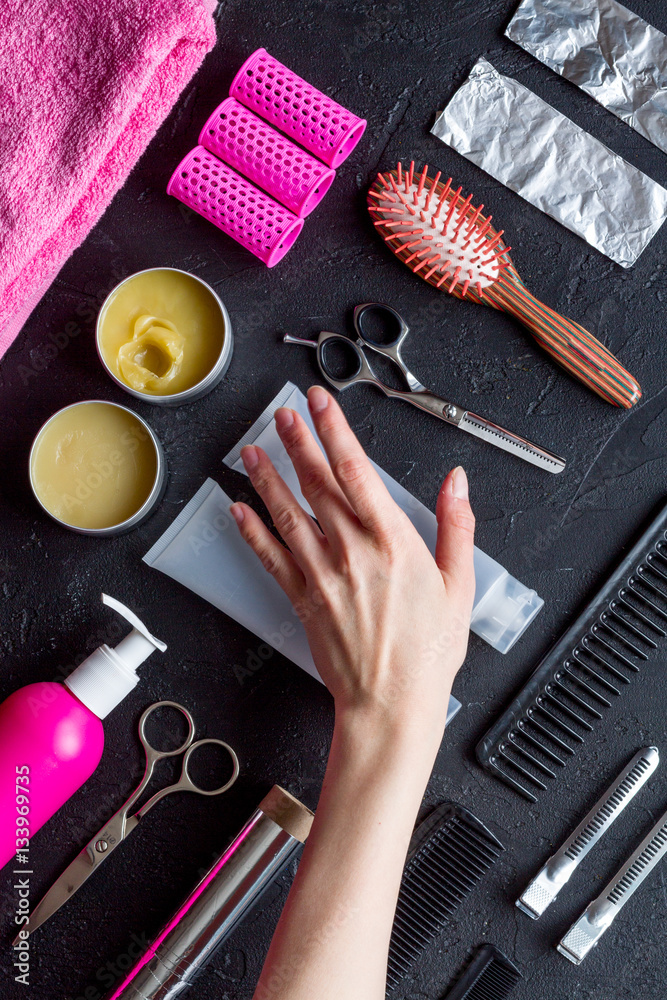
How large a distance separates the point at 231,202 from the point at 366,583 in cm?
49

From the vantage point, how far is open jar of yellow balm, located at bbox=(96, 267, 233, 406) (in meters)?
0.83

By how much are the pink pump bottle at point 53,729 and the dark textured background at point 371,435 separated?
0.28 feet

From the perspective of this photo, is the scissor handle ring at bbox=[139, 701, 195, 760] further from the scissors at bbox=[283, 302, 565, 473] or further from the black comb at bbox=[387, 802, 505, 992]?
the scissors at bbox=[283, 302, 565, 473]

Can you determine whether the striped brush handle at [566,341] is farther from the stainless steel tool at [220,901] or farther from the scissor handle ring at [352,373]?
the stainless steel tool at [220,901]

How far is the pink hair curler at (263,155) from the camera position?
32.8 inches

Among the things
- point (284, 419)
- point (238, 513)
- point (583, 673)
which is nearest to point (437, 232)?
point (284, 419)

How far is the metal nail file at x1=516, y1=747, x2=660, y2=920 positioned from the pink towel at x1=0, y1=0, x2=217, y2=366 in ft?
3.17

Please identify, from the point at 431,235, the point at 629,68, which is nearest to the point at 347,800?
the point at 431,235

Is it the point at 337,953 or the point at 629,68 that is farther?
the point at 629,68

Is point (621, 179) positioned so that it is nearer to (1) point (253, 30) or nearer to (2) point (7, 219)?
(1) point (253, 30)

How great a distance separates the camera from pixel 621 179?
2.94ft

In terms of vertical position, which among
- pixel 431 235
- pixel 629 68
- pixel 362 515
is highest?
pixel 629 68

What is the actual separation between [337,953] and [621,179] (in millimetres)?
986

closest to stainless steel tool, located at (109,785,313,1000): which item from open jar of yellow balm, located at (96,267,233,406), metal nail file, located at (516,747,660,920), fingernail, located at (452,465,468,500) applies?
metal nail file, located at (516,747,660,920)
